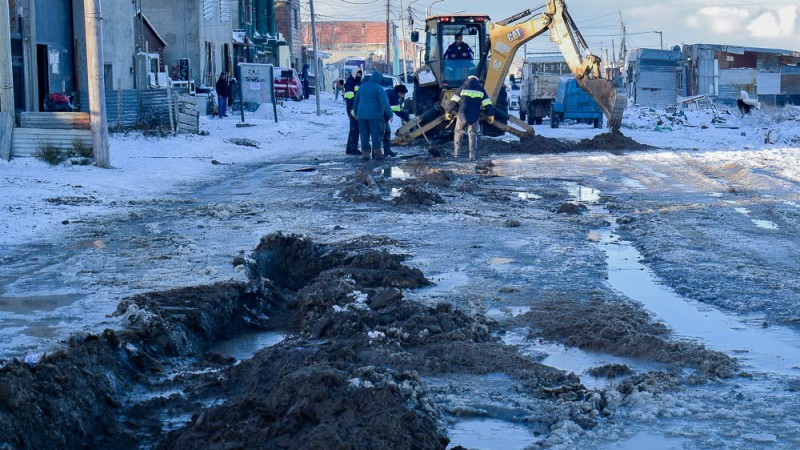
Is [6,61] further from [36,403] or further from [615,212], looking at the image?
[36,403]

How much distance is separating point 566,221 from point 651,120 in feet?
102

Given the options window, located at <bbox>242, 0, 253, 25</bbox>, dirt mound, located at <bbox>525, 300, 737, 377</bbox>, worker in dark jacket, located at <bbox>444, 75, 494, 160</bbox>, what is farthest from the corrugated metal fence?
window, located at <bbox>242, 0, 253, 25</bbox>

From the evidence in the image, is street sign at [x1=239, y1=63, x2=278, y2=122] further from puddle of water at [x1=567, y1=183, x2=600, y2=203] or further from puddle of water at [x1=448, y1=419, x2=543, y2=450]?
puddle of water at [x1=448, y1=419, x2=543, y2=450]

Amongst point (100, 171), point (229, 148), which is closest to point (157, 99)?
point (229, 148)

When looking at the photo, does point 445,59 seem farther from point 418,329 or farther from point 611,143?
point 418,329

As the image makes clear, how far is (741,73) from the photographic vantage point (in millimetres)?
59344

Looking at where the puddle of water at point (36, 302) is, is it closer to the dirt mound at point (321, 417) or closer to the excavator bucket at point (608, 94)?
the dirt mound at point (321, 417)

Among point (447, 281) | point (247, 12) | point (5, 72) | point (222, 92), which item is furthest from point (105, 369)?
point (247, 12)

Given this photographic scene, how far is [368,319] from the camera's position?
670cm

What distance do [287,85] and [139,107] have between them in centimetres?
2997

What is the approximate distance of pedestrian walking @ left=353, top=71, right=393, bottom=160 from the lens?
68.3 ft

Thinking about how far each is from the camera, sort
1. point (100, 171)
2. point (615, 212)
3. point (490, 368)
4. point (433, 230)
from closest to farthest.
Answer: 1. point (490, 368)
2. point (433, 230)
3. point (615, 212)
4. point (100, 171)

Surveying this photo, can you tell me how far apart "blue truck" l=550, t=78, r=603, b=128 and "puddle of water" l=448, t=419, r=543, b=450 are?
32785mm

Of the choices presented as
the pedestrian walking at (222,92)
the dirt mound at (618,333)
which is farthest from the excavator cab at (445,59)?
the dirt mound at (618,333)
